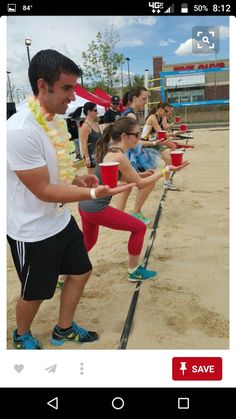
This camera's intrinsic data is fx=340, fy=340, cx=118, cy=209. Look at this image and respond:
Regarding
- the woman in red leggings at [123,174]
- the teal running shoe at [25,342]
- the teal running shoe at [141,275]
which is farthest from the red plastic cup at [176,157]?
the teal running shoe at [25,342]

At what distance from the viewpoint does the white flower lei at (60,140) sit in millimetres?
1654

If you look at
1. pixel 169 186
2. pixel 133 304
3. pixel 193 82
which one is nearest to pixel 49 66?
pixel 133 304

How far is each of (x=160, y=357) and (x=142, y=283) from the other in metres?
1.54

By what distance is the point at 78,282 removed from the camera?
2.03m

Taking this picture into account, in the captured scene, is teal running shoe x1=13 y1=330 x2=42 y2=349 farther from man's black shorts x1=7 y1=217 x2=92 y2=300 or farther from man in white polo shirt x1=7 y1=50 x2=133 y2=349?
man's black shorts x1=7 y1=217 x2=92 y2=300

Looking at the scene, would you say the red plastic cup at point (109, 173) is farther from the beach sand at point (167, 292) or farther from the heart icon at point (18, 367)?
the heart icon at point (18, 367)

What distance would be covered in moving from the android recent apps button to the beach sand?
746 mm

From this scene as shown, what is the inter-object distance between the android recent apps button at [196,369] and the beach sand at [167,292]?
746 millimetres

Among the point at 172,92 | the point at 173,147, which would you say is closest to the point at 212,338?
the point at 173,147

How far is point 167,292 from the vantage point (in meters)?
2.66

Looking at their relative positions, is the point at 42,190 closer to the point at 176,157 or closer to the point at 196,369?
the point at 196,369

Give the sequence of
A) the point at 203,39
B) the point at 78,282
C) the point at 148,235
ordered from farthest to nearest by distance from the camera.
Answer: the point at 148,235 < the point at 78,282 < the point at 203,39
